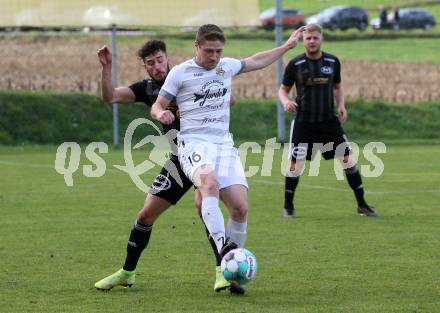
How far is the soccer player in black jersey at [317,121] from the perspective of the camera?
13414 millimetres

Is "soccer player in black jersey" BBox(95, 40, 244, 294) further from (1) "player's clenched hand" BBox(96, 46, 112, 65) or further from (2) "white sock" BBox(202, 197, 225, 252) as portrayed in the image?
(2) "white sock" BBox(202, 197, 225, 252)

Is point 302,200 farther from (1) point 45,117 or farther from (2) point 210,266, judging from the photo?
(1) point 45,117

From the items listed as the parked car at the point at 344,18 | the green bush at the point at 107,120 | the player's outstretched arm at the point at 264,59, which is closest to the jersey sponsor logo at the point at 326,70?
the player's outstretched arm at the point at 264,59

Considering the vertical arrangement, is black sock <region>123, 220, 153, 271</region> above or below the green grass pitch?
above

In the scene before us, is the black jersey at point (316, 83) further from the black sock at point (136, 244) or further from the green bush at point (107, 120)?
the green bush at point (107, 120)

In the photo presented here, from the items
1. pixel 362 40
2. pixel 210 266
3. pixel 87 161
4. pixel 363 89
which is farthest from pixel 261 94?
pixel 210 266

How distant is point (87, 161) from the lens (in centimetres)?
2156

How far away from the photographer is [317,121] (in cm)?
1347

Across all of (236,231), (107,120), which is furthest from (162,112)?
(107,120)

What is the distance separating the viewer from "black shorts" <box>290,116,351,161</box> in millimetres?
13414

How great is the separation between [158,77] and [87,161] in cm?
1261

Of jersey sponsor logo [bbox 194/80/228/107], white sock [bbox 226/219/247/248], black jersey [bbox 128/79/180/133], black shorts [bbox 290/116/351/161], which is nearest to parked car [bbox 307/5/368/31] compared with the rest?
black shorts [bbox 290/116/351/161]

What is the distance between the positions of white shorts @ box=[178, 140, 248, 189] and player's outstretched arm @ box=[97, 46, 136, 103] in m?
0.63

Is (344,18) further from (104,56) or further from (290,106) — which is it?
(104,56)
